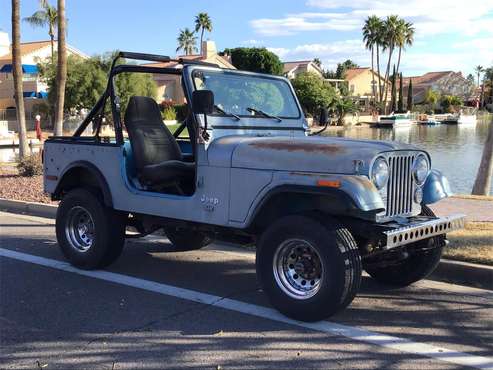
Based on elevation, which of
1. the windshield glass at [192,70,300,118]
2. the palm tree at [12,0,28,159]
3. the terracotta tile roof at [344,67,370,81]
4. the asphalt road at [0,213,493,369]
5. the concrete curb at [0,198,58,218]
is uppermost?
the terracotta tile roof at [344,67,370,81]

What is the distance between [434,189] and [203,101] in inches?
85.9

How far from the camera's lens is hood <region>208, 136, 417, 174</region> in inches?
171

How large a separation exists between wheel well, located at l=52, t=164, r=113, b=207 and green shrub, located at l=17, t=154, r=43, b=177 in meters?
7.53

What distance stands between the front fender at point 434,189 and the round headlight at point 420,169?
0.64ft

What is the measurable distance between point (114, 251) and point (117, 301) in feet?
3.40

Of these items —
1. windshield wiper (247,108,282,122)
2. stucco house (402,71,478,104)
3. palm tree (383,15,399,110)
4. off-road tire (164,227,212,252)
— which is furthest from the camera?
stucco house (402,71,478,104)

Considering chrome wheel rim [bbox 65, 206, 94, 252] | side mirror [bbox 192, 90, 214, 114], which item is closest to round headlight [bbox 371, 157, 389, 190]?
side mirror [bbox 192, 90, 214, 114]

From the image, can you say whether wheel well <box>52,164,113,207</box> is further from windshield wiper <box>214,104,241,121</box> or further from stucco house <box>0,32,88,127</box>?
stucco house <box>0,32,88,127</box>

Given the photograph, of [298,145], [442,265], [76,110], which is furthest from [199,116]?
[76,110]

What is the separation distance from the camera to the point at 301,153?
15.0ft

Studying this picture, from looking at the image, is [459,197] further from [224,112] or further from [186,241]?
[224,112]

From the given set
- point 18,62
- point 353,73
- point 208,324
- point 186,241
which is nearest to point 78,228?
point 186,241

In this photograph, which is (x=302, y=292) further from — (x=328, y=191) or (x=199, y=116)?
A: (x=199, y=116)

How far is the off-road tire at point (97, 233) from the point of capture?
19.8 ft
